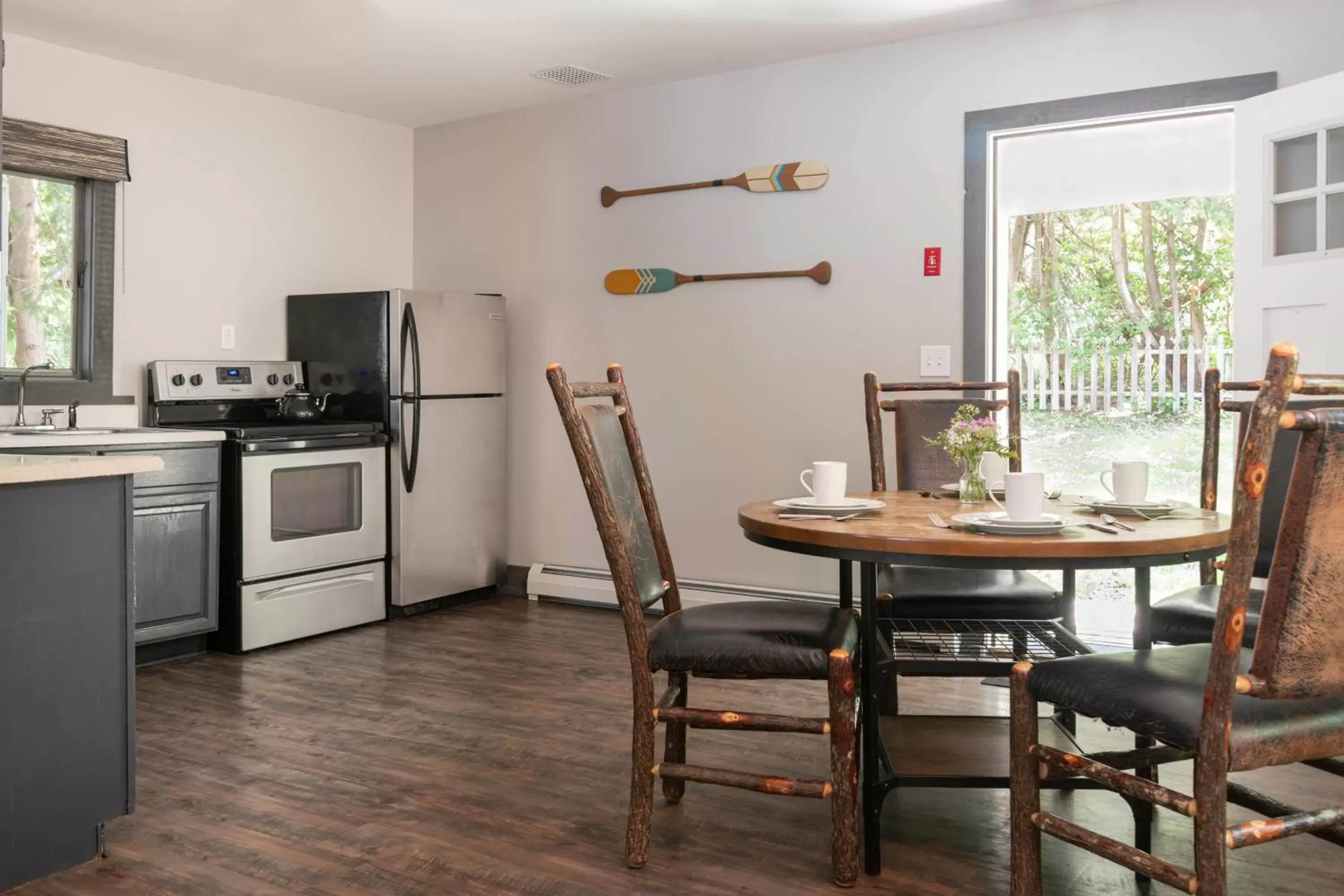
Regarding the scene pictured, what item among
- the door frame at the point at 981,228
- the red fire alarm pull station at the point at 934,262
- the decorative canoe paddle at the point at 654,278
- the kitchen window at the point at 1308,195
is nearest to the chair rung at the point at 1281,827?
the kitchen window at the point at 1308,195

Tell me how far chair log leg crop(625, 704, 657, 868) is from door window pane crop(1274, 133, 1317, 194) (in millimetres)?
2662

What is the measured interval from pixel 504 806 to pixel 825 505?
3.42ft

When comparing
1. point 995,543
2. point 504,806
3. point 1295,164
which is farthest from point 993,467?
point 1295,164

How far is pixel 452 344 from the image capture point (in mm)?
4766

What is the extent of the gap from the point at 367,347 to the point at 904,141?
2.41 meters

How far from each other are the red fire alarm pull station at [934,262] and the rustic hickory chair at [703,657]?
2160mm

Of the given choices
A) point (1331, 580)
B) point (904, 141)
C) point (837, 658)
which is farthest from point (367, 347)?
point (1331, 580)

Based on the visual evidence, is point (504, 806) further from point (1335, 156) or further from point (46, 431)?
point (1335, 156)

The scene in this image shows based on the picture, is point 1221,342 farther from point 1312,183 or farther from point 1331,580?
point 1331,580

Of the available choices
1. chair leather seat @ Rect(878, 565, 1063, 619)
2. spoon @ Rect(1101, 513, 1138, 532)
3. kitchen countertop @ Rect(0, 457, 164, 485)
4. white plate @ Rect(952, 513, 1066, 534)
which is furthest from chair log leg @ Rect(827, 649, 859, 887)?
kitchen countertop @ Rect(0, 457, 164, 485)

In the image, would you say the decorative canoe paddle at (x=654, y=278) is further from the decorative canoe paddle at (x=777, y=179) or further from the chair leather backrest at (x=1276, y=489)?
the chair leather backrest at (x=1276, y=489)

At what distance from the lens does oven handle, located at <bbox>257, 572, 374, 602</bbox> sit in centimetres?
411

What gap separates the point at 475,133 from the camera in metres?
5.29

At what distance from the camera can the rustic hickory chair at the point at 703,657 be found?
206 centimetres
